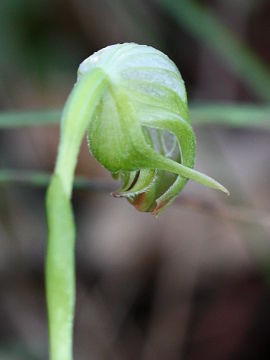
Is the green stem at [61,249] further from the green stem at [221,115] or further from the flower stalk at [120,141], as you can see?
the green stem at [221,115]

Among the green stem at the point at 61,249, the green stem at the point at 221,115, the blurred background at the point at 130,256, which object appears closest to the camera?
the green stem at the point at 61,249

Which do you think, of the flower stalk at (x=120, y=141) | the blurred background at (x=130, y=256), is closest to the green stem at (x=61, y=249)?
the flower stalk at (x=120, y=141)

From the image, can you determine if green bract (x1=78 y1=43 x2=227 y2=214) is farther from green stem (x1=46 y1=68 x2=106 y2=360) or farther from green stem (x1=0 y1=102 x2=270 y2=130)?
green stem (x1=0 y1=102 x2=270 y2=130)

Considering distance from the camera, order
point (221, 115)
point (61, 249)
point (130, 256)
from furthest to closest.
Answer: point (130, 256) → point (221, 115) → point (61, 249)

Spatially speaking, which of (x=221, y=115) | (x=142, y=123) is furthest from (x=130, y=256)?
(x=142, y=123)

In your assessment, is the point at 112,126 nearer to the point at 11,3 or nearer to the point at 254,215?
the point at 254,215

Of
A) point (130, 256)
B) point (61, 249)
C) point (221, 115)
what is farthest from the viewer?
point (130, 256)

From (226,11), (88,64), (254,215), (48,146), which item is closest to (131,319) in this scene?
(48,146)

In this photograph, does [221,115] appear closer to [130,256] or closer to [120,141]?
[120,141]

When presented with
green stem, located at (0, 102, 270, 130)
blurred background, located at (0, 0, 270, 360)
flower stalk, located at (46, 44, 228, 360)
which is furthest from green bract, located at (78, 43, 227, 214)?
blurred background, located at (0, 0, 270, 360)

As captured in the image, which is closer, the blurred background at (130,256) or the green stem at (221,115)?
Answer: the green stem at (221,115)
